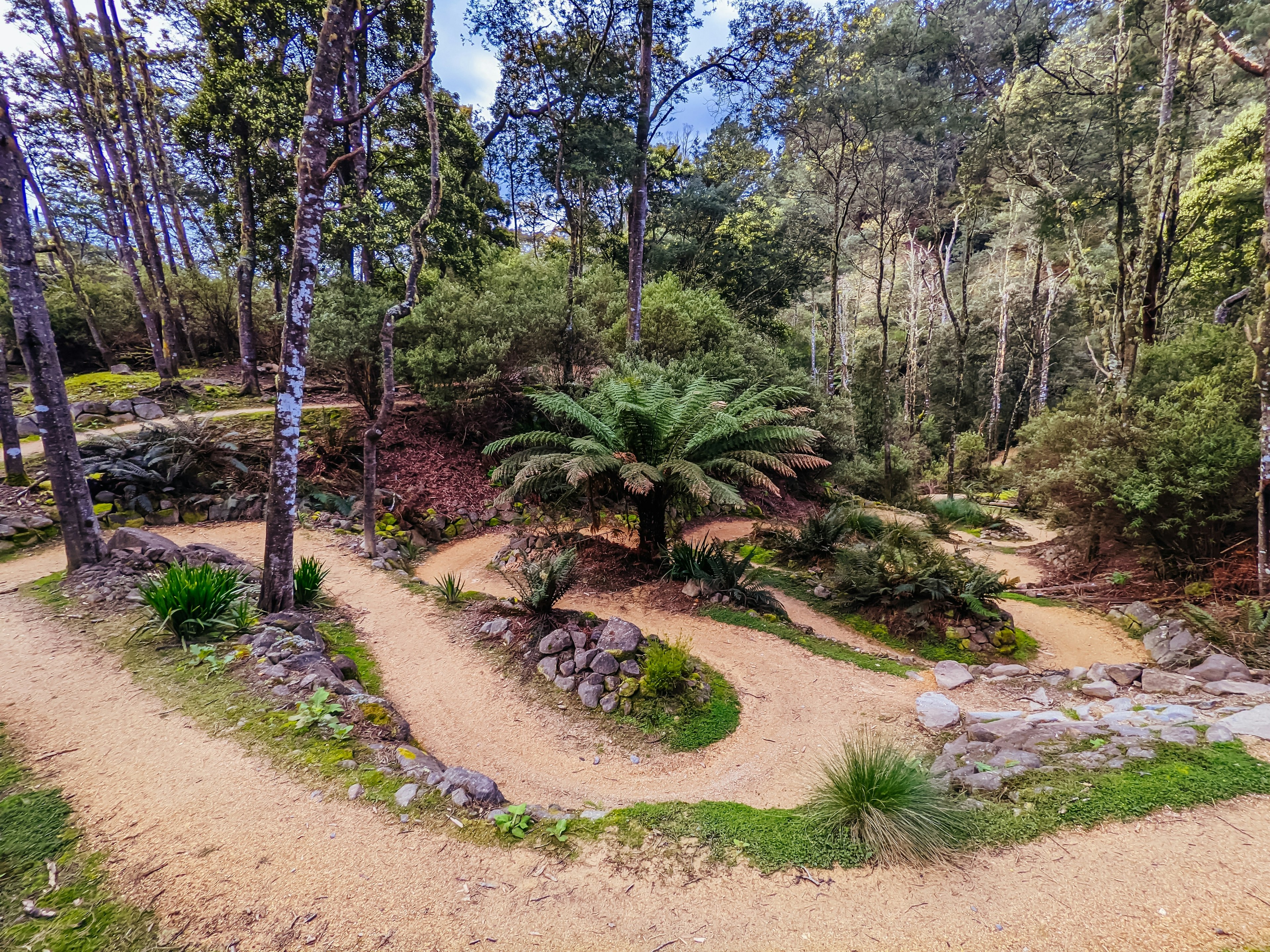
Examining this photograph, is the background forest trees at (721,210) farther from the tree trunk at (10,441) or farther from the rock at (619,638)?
the rock at (619,638)

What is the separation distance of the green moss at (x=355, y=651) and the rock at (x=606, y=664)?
2.12 meters

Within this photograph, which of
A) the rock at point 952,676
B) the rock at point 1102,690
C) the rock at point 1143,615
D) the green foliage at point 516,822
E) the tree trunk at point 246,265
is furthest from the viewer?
the tree trunk at point 246,265

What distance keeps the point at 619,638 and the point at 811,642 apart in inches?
102

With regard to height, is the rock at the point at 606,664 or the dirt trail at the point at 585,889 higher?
the dirt trail at the point at 585,889

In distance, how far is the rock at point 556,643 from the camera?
5.13 meters

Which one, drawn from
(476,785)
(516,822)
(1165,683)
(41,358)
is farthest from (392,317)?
(1165,683)

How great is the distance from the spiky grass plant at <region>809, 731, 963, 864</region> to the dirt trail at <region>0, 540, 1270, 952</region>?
4.9 inches

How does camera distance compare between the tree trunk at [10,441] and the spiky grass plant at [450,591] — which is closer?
the spiky grass plant at [450,591]

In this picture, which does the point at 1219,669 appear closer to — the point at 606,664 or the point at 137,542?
the point at 606,664

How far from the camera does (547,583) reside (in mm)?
5555

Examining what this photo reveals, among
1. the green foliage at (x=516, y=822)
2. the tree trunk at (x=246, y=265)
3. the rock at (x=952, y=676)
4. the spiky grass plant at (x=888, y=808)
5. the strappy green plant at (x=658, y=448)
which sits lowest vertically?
the rock at (x=952, y=676)

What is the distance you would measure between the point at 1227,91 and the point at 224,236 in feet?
88.5

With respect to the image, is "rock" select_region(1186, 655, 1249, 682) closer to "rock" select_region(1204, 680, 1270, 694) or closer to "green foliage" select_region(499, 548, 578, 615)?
"rock" select_region(1204, 680, 1270, 694)

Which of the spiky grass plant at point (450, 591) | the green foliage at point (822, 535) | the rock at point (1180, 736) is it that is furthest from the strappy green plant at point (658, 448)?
the rock at point (1180, 736)
